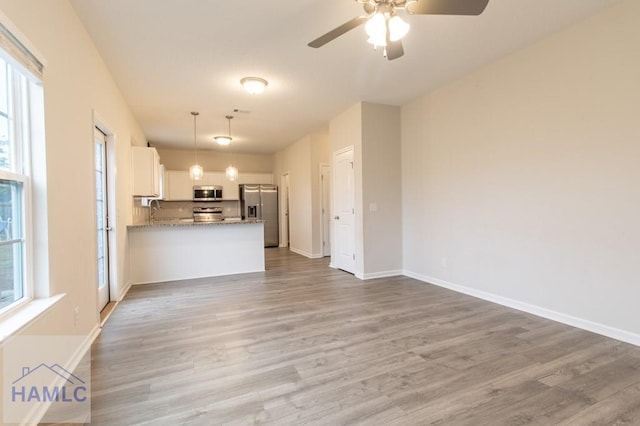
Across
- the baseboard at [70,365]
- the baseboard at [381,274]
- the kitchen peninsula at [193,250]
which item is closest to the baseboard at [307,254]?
the kitchen peninsula at [193,250]

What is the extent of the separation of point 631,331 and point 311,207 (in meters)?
5.20

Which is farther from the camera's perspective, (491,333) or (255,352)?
(491,333)

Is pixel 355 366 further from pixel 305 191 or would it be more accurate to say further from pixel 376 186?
pixel 305 191

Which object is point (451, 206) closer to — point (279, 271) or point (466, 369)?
point (466, 369)

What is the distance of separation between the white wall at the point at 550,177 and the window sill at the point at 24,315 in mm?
4075

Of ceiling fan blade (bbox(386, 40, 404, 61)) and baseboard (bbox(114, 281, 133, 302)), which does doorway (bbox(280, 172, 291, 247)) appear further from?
ceiling fan blade (bbox(386, 40, 404, 61))

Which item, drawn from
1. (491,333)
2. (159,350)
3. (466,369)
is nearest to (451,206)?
(491,333)

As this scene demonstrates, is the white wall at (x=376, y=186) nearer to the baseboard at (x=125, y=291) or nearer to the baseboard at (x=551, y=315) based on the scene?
the baseboard at (x=551, y=315)

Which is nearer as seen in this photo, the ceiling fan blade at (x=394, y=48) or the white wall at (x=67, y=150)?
the white wall at (x=67, y=150)

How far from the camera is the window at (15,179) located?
1.64 meters

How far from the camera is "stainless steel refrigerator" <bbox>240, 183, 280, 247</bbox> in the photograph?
8383 mm

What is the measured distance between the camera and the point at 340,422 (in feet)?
5.25

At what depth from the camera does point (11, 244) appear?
1.69m

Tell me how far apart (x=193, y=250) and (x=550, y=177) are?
4.89m
